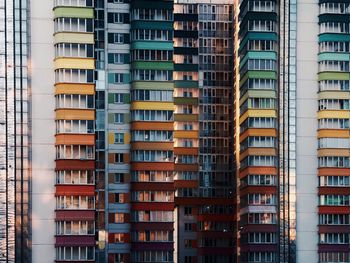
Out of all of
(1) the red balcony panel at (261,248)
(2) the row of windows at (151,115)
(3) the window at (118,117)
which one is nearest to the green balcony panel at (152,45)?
(2) the row of windows at (151,115)

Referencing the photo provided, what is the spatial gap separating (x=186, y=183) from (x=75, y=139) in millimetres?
43965

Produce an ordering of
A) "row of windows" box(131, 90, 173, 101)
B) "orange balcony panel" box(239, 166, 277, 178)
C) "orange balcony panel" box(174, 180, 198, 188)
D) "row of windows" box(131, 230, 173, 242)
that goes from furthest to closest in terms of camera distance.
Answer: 1. "orange balcony panel" box(174, 180, 198, 188)
2. "orange balcony panel" box(239, 166, 277, 178)
3. "row of windows" box(131, 90, 173, 101)
4. "row of windows" box(131, 230, 173, 242)

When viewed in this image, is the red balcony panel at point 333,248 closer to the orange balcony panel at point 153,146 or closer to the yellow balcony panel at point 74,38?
the orange balcony panel at point 153,146

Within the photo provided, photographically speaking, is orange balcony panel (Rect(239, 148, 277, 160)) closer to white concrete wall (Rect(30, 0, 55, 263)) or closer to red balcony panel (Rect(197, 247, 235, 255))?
white concrete wall (Rect(30, 0, 55, 263))

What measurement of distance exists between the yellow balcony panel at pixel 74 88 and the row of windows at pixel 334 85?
27006 mm

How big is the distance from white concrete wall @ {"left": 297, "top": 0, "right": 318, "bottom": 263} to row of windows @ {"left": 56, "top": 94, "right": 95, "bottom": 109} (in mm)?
24789

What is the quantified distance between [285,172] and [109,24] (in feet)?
84.7

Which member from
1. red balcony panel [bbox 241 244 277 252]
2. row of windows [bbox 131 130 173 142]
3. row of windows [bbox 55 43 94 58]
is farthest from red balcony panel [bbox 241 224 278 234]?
row of windows [bbox 55 43 94 58]

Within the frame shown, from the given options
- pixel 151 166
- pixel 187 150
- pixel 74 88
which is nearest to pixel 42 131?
pixel 74 88

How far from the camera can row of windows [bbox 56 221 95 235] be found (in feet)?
279

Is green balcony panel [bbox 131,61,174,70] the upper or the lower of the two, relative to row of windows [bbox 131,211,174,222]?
upper

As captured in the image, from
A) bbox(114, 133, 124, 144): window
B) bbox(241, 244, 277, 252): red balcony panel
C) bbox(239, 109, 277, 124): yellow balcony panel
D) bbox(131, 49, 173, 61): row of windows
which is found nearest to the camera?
bbox(114, 133, 124, 144): window

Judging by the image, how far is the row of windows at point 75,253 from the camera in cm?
8431

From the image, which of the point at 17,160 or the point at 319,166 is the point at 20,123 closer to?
the point at 17,160
